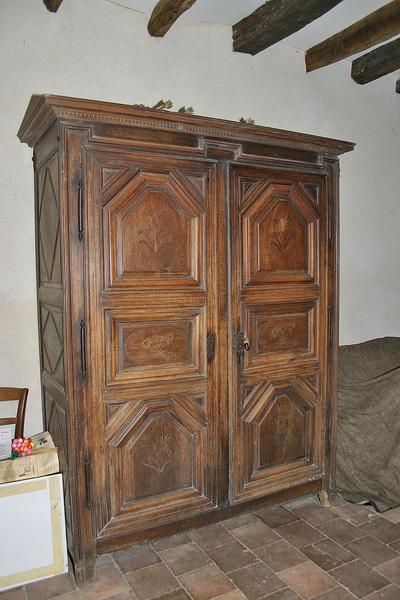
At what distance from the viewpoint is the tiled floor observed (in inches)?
80.7

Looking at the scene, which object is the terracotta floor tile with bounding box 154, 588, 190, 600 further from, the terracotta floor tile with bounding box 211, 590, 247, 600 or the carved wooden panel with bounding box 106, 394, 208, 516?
the carved wooden panel with bounding box 106, 394, 208, 516

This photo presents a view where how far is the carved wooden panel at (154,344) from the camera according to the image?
2.13 metres

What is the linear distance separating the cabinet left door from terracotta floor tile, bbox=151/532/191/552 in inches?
7.9

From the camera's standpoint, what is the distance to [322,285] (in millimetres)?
2674

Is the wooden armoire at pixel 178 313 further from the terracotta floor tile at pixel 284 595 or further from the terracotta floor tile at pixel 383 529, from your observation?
the terracotta floor tile at pixel 284 595

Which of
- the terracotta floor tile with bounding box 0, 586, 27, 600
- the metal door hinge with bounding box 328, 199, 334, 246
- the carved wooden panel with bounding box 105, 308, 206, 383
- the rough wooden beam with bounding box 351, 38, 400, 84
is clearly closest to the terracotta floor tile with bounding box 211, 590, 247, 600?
the terracotta floor tile with bounding box 0, 586, 27, 600

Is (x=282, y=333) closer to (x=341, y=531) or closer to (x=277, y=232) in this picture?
(x=277, y=232)

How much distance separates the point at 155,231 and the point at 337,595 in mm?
1833

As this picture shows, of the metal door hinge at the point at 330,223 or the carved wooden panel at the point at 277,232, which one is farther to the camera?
the metal door hinge at the point at 330,223

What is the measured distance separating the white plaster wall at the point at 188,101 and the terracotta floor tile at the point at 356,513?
1.40 m

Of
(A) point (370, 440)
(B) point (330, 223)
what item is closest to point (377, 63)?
(B) point (330, 223)

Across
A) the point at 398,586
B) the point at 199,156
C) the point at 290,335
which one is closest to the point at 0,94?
the point at 199,156

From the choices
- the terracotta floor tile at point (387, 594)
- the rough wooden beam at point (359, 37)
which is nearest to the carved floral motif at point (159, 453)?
the terracotta floor tile at point (387, 594)

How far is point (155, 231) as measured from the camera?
7.15ft
